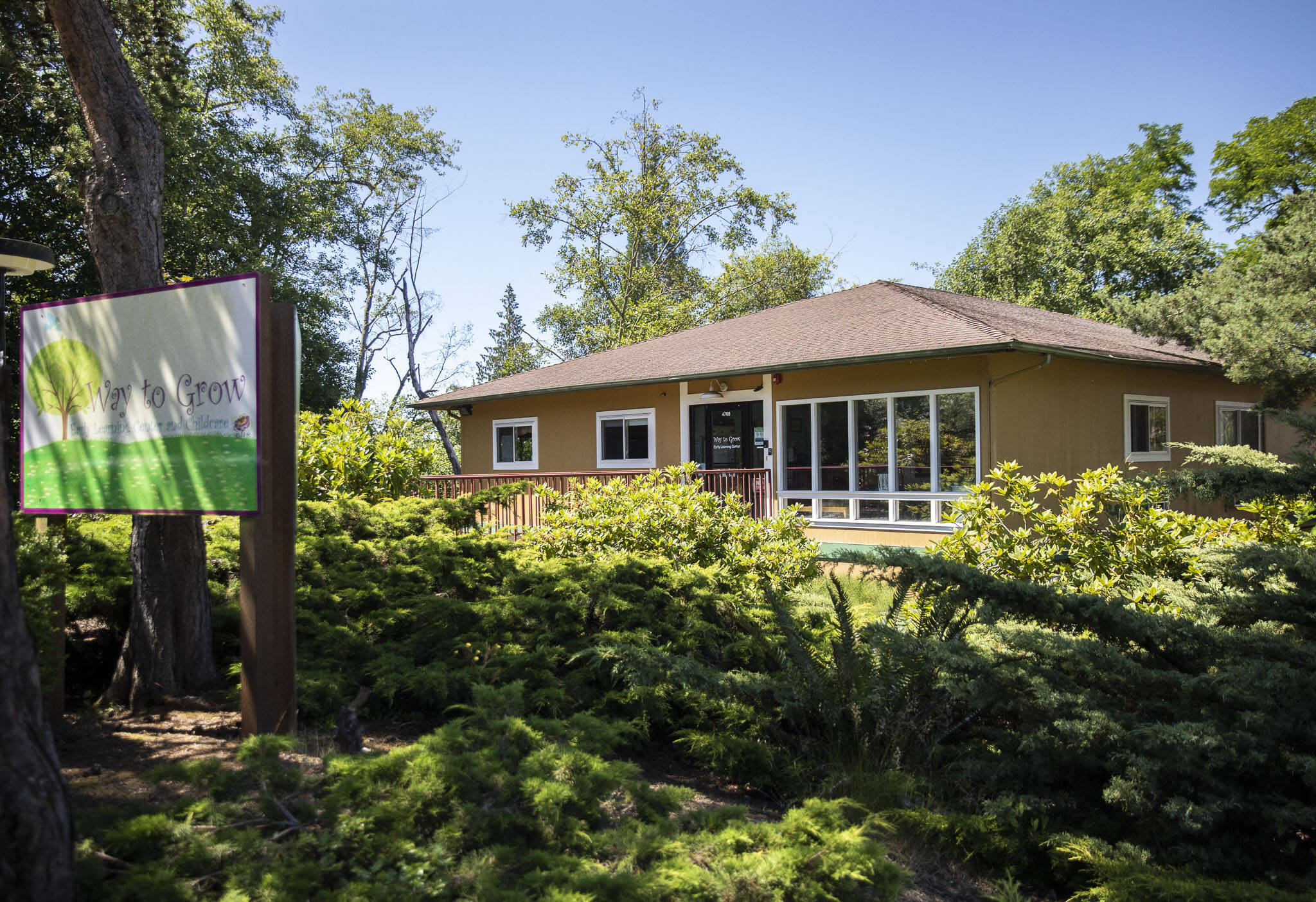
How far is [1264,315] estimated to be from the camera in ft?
34.8

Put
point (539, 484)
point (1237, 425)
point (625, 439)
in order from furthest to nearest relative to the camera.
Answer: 1. point (1237, 425)
2. point (625, 439)
3. point (539, 484)

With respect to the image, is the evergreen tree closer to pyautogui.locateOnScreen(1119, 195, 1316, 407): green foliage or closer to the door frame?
the door frame

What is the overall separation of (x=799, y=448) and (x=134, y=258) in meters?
9.76

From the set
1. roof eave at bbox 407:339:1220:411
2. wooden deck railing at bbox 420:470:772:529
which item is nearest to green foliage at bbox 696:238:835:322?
roof eave at bbox 407:339:1220:411

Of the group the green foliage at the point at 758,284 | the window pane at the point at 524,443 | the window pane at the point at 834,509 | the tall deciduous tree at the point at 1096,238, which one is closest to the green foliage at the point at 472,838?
the window pane at the point at 834,509

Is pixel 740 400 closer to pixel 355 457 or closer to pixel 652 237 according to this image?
pixel 355 457

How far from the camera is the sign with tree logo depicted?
11.6 ft

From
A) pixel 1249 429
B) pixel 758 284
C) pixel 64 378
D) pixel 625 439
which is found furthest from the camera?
pixel 758 284

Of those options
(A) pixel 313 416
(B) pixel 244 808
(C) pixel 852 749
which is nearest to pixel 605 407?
(A) pixel 313 416

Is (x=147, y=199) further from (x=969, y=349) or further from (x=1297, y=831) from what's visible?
(x=969, y=349)

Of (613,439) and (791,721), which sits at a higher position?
(613,439)

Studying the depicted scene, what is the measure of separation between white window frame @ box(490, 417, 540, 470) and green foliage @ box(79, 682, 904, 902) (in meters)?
13.4

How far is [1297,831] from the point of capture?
3.09 metres

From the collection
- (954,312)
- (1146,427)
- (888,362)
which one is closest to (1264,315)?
(1146,427)
